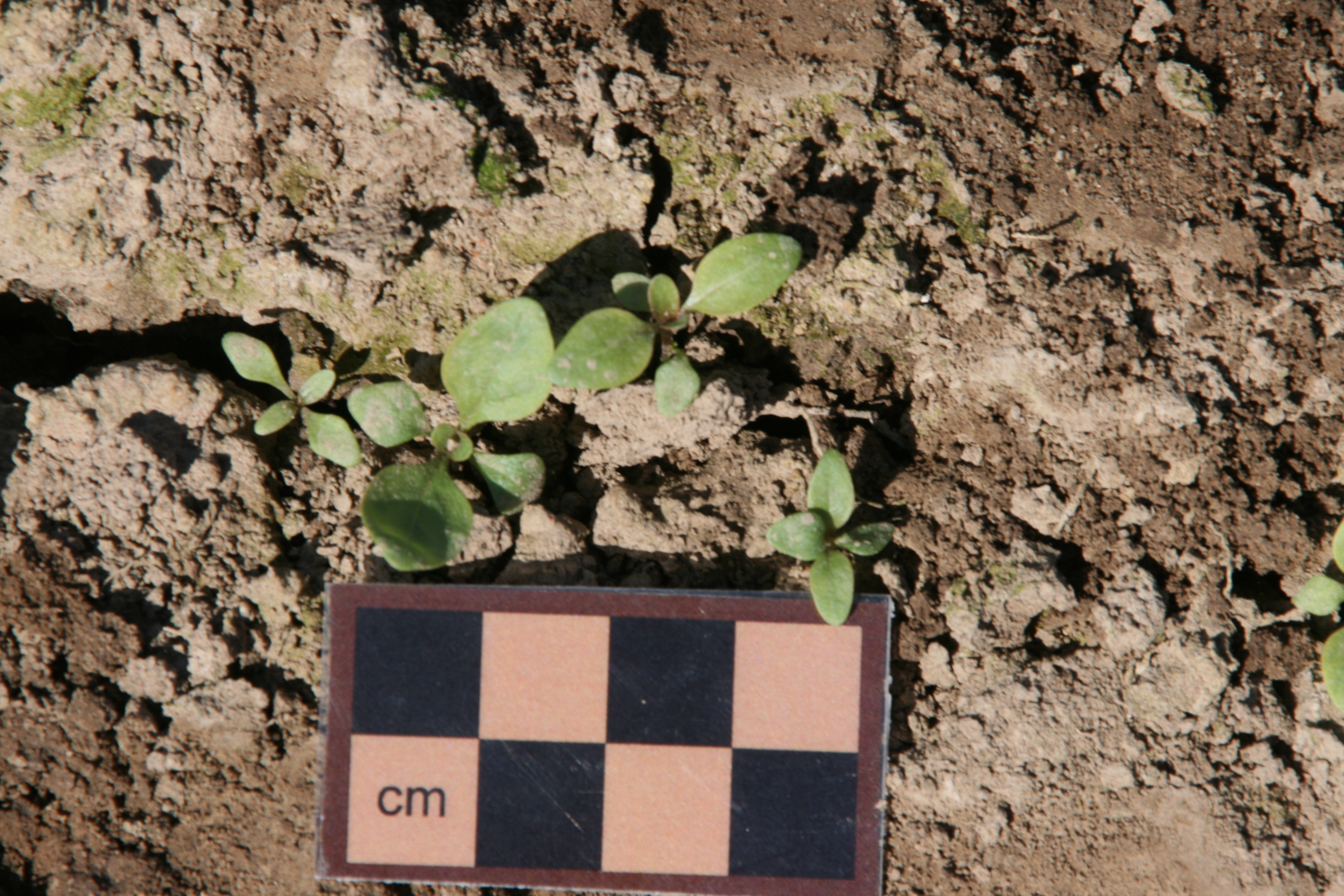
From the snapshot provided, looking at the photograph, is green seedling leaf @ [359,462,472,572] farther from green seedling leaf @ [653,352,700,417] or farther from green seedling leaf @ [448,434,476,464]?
green seedling leaf @ [653,352,700,417]

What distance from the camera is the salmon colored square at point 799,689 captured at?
1.44 metres

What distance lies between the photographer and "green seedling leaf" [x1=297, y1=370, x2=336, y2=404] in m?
1.51

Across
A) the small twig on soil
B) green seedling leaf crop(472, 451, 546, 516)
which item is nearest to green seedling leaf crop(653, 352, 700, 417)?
green seedling leaf crop(472, 451, 546, 516)

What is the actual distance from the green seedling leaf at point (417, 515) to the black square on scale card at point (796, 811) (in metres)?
0.64

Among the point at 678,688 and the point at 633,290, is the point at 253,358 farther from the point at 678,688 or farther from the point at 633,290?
the point at 678,688

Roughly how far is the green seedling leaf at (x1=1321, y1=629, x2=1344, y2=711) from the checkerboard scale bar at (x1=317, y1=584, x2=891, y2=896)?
794 millimetres

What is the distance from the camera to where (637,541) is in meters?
1.50

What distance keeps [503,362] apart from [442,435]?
0.61 feet

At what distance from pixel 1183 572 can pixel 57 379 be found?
7.38 feet

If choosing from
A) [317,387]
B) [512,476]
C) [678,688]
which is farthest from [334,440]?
[678,688]

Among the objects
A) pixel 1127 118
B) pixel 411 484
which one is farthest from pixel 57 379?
pixel 1127 118

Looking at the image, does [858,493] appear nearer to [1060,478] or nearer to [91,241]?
[1060,478]

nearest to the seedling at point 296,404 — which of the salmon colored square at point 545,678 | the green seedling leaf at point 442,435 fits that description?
the green seedling leaf at point 442,435

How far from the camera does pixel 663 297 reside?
4.81ft
